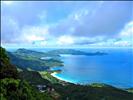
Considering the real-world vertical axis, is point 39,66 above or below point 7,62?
above

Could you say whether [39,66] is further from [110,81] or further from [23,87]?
[23,87]

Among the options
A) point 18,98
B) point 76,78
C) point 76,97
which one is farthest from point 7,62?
point 76,78

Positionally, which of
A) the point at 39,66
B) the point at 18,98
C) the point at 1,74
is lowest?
the point at 18,98

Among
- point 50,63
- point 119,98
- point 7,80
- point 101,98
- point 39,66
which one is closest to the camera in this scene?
point 7,80

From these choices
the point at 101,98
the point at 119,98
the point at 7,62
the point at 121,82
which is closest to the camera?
the point at 7,62

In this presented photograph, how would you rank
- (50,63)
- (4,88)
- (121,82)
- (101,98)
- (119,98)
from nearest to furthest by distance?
1. (4,88)
2. (101,98)
3. (119,98)
4. (121,82)
5. (50,63)

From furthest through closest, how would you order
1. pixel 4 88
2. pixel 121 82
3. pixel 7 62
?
pixel 121 82 < pixel 7 62 < pixel 4 88

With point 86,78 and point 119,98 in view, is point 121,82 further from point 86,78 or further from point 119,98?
point 119,98

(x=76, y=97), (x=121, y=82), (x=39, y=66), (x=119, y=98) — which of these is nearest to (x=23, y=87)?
(x=76, y=97)

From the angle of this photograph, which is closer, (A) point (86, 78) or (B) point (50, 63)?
(A) point (86, 78)
